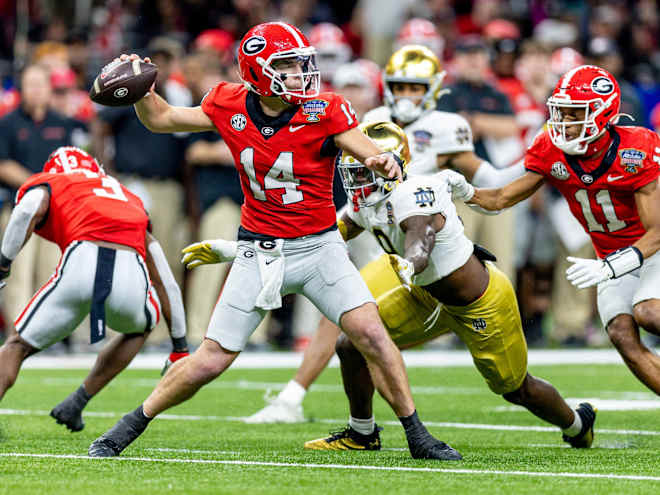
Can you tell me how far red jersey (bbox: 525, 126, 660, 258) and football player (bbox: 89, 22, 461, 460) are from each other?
1.16 meters

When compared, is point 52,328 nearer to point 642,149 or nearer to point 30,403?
point 30,403

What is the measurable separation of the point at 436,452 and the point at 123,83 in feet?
6.89

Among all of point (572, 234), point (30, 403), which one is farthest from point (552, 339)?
point (30, 403)

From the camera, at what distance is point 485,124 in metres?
11.0

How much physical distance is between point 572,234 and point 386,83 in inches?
162

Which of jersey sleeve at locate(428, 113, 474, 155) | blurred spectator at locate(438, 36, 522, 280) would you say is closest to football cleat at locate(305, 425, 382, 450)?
jersey sleeve at locate(428, 113, 474, 155)

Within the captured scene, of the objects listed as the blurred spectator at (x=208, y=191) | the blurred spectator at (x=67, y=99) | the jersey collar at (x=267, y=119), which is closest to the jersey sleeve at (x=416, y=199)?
the jersey collar at (x=267, y=119)

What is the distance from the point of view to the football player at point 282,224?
571 cm

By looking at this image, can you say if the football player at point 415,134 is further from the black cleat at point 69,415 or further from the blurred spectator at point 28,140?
the blurred spectator at point 28,140

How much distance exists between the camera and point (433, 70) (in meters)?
8.15

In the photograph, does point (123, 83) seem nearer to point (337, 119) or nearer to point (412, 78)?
point (337, 119)

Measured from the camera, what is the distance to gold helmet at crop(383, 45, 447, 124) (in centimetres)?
801

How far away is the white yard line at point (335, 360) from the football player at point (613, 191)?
410cm

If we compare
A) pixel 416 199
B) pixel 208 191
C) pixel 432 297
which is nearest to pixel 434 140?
pixel 432 297
